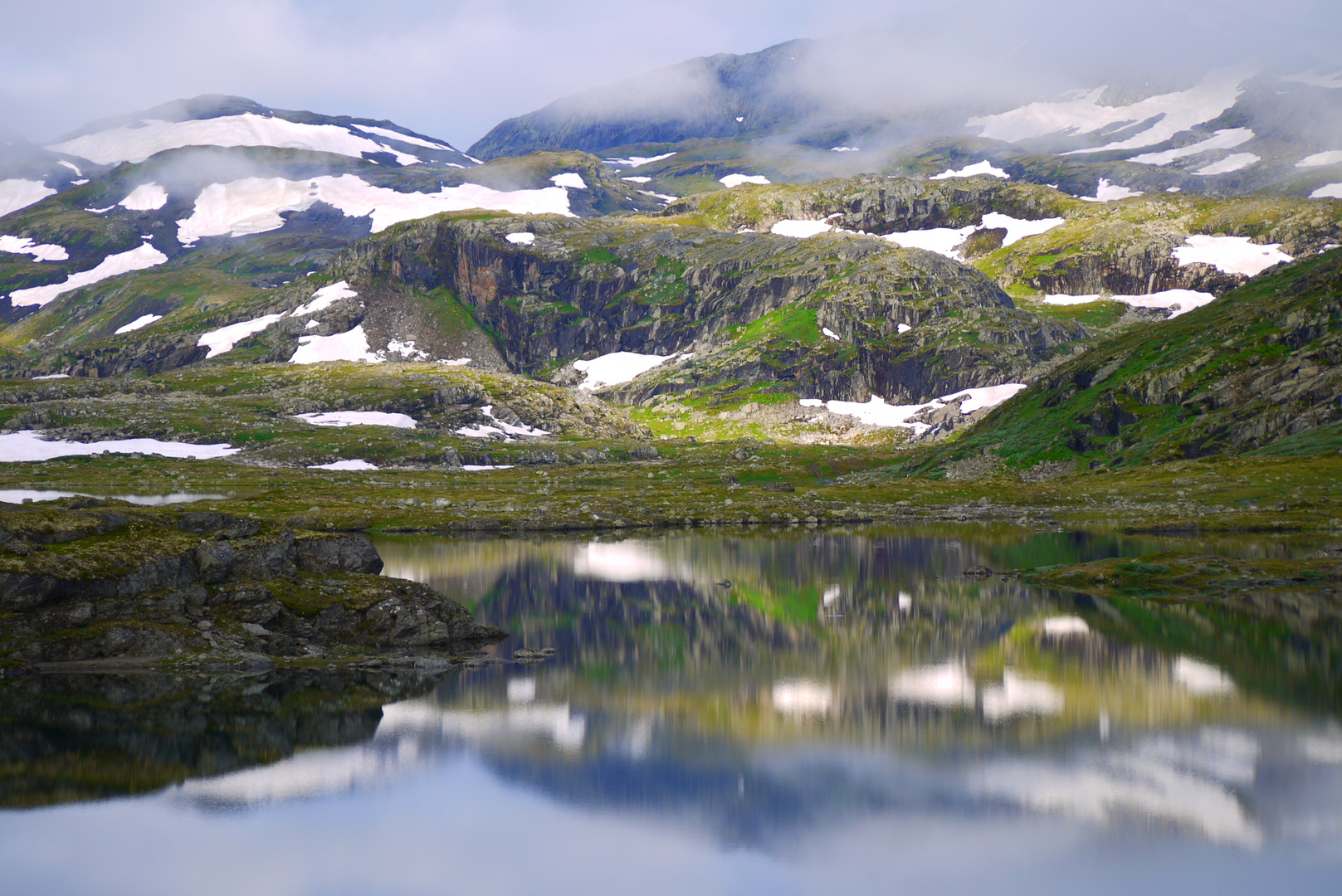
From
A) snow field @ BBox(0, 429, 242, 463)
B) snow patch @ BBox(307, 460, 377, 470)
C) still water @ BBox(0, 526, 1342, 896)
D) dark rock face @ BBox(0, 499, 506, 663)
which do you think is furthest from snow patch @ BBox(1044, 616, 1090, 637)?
snow field @ BBox(0, 429, 242, 463)

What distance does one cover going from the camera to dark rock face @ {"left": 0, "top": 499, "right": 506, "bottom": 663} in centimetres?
4044

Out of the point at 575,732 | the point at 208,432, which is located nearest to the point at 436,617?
the point at 575,732

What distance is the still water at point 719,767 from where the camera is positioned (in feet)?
77.8

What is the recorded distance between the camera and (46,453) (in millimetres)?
167250

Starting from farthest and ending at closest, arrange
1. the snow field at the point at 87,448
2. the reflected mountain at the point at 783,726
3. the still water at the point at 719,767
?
1. the snow field at the point at 87,448
2. the reflected mountain at the point at 783,726
3. the still water at the point at 719,767

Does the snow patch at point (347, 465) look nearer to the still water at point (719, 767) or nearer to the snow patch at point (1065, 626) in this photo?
the still water at point (719, 767)

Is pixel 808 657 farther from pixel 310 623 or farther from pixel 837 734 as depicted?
pixel 310 623

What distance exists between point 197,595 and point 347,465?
466ft

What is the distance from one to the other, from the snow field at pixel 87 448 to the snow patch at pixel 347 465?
18.8 m

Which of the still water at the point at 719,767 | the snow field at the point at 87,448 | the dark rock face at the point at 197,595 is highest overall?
the snow field at the point at 87,448

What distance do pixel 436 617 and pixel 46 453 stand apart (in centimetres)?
15388

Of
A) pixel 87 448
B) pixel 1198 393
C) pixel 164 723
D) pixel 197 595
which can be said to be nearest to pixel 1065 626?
pixel 164 723

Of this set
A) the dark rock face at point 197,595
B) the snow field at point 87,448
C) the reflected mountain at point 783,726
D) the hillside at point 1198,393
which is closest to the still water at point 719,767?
the reflected mountain at point 783,726

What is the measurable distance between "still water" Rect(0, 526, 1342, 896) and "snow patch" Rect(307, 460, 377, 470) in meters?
137
